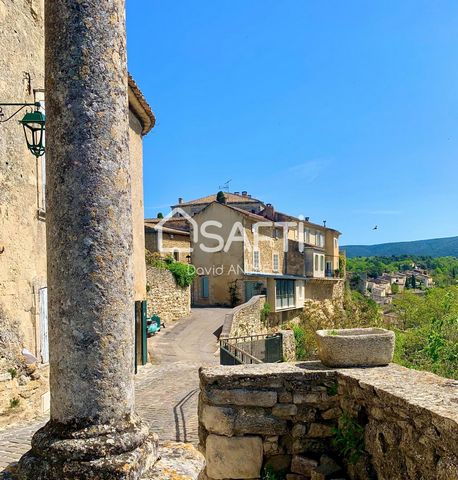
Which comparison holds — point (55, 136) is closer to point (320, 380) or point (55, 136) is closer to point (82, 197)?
Answer: point (82, 197)

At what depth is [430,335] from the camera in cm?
1091

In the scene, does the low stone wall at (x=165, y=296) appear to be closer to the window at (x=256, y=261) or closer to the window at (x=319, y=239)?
the window at (x=256, y=261)

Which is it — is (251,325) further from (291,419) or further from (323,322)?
(291,419)

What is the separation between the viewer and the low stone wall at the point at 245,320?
68.7ft

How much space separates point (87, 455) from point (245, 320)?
871 inches

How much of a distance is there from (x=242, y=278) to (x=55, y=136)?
29.4 m

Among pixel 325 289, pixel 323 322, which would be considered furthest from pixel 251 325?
pixel 325 289

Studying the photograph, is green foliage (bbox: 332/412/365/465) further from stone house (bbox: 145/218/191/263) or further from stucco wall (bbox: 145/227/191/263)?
stucco wall (bbox: 145/227/191/263)

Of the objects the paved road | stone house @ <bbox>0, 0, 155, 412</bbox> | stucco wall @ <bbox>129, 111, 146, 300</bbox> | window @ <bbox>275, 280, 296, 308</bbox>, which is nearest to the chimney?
window @ <bbox>275, 280, 296, 308</bbox>

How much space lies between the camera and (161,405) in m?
9.33

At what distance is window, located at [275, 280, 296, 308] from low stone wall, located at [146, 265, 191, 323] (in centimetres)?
678

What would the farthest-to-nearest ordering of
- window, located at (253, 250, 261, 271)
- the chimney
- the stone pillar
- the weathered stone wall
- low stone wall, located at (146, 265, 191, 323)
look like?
the chimney < the weathered stone wall < window, located at (253, 250, 261, 271) < low stone wall, located at (146, 265, 191, 323) < the stone pillar

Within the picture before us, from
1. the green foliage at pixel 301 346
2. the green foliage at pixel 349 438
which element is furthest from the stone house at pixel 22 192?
the green foliage at pixel 301 346

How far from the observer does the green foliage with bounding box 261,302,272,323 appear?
1095 inches
